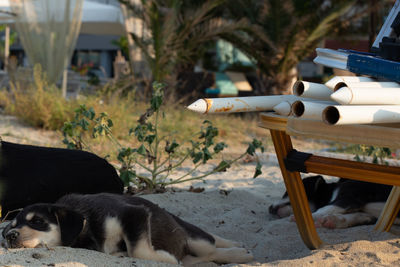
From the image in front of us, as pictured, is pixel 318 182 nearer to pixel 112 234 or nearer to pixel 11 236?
pixel 112 234

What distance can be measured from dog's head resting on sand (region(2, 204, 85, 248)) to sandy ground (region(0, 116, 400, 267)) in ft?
0.22

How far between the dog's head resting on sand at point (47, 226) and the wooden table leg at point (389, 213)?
76.0 inches

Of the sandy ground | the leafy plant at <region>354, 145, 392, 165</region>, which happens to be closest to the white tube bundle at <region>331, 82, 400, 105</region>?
the sandy ground

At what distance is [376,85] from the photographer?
2.06 metres

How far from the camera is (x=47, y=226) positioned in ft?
8.51

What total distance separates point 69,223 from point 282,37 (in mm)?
9839

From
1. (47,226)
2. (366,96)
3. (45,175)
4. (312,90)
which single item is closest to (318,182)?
(45,175)

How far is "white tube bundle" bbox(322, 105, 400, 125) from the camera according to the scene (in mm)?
1762

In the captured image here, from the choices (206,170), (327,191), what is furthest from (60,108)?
(327,191)

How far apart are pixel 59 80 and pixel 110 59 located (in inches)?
730

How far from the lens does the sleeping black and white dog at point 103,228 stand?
2578mm

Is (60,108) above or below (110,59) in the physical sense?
above

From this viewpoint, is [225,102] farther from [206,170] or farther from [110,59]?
[110,59]

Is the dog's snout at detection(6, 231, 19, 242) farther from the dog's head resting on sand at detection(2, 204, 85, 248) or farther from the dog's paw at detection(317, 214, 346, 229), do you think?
the dog's paw at detection(317, 214, 346, 229)
